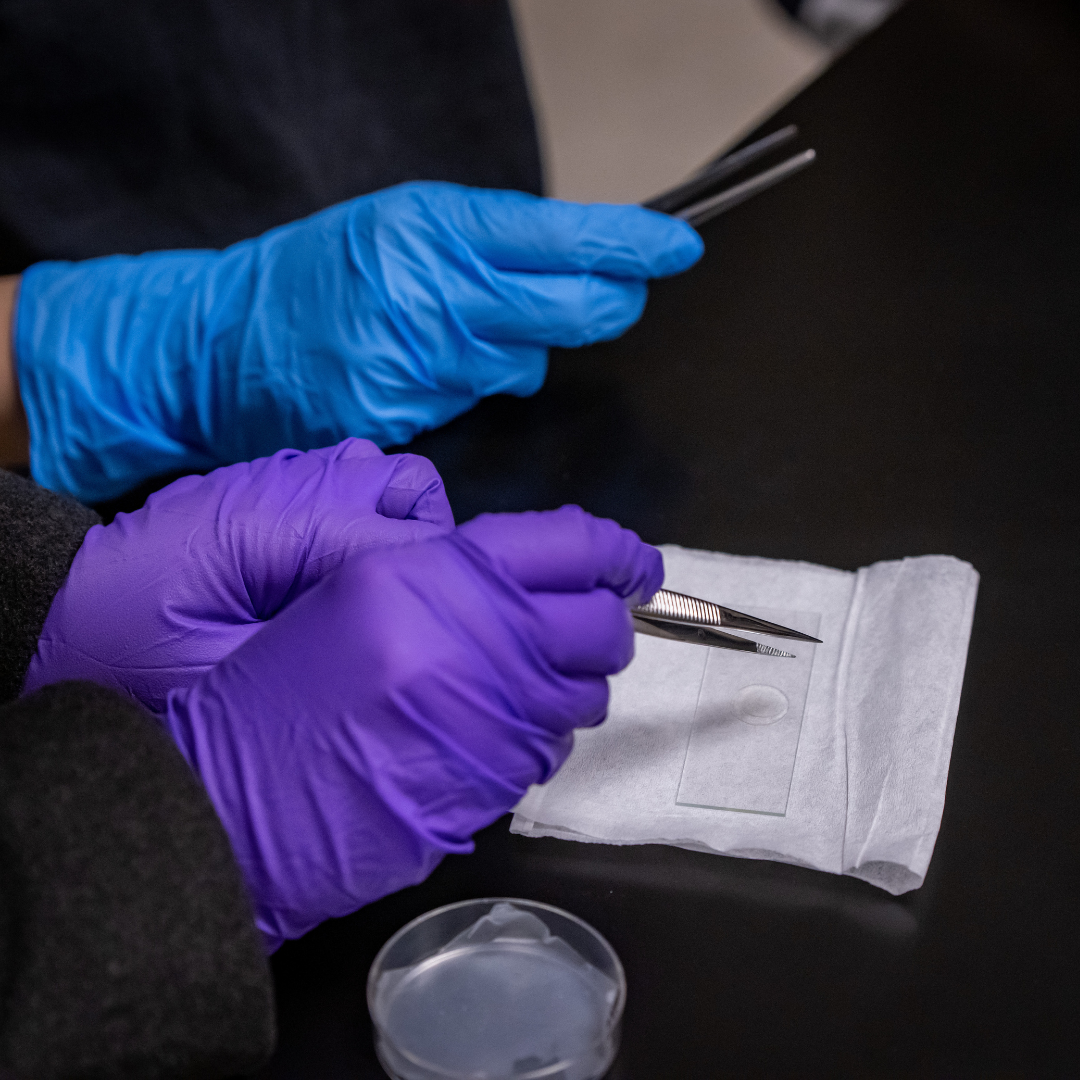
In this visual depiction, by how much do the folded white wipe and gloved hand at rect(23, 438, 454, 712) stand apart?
0.22 meters

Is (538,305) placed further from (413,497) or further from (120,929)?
(120,929)

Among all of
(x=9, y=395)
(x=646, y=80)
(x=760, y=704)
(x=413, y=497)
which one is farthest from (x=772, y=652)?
(x=646, y=80)

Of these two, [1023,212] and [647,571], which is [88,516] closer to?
[647,571]

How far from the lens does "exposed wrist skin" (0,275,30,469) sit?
4.20 feet

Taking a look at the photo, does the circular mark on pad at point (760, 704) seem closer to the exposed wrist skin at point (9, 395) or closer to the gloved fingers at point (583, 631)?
the gloved fingers at point (583, 631)

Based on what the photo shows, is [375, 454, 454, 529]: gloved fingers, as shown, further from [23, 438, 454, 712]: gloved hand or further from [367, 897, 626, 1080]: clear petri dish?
[367, 897, 626, 1080]: clear petri dish

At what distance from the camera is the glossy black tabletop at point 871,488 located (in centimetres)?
67

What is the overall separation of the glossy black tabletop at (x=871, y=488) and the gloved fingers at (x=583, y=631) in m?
→ 0.14

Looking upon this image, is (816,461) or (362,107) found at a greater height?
Answer: (362,107)

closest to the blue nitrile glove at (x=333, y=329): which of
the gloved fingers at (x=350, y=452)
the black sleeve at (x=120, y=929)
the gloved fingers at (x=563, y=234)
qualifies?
the gloved fingers at (x=563, y=234)

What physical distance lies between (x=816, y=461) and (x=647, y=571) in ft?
1.15

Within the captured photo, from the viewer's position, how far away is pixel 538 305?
1.15 metres

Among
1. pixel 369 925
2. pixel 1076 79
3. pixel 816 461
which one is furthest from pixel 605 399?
pixel 1076 79

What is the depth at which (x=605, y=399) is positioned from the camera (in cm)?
118
